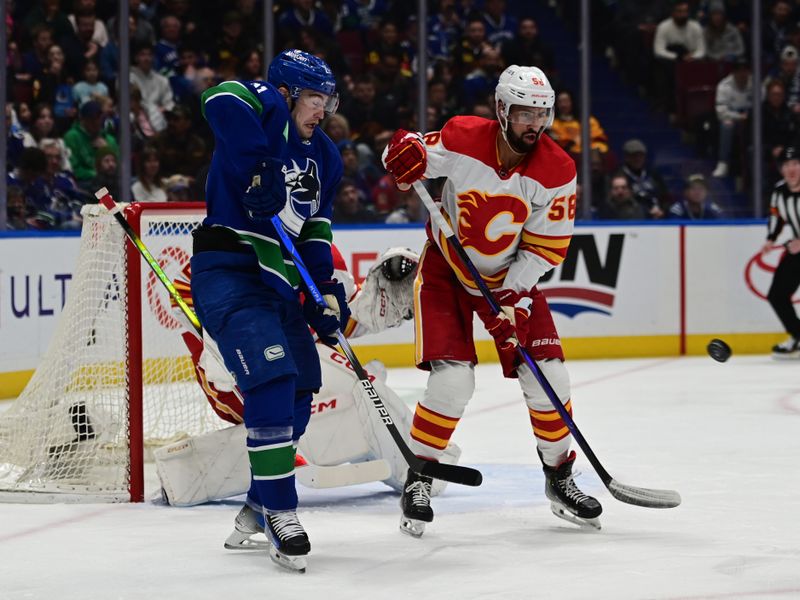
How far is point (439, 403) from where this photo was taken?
3.62 metres

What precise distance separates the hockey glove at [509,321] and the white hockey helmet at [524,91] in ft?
1.43

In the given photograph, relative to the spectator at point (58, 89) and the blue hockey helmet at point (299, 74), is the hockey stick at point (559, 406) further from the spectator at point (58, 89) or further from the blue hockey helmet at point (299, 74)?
the spectator at point (58, 89)

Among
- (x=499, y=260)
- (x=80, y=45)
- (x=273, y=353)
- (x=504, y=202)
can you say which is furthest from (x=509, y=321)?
(x=80, y=45)

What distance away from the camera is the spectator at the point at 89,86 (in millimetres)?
6855

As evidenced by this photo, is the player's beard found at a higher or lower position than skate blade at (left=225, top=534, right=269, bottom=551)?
higher

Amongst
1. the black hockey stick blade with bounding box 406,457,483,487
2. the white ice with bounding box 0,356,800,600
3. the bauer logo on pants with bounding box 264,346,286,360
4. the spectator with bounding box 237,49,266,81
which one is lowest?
the white ice with bounding box 0,356,800,600

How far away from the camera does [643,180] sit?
329 inches

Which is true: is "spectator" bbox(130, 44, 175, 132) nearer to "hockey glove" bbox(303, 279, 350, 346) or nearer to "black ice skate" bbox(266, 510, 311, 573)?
Answer: "hockey glove" bbox(303, 279, 350, 346)

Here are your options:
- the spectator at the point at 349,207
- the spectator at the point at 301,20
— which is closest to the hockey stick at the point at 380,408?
the spectator at the point at 349,207

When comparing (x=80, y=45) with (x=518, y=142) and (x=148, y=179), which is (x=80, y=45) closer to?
(x=148, y=179)

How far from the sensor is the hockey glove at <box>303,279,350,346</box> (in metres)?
3.33

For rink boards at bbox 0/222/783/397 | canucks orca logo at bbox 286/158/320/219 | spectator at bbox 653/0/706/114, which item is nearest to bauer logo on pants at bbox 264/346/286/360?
canucks orca logo at bbox 286/158/320/219

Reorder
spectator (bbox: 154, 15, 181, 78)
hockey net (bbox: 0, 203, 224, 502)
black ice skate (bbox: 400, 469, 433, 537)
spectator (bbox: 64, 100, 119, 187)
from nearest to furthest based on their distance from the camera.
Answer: black ice skate (bbox: 400, 469, 433, 537) < hockey net (bbox: 0, 203, 224, 502) < spectator (bbox: 64, 100, 119, 187) < spectator (bbox: 154, 15, 181, 78)

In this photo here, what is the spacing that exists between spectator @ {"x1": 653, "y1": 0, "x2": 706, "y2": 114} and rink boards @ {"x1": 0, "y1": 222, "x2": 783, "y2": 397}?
46.1 inches
